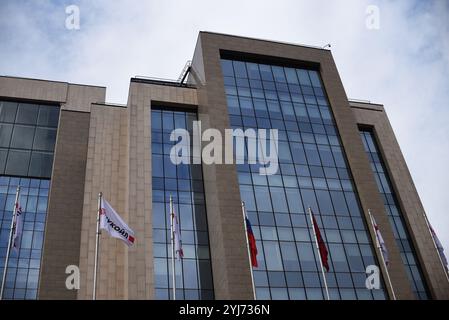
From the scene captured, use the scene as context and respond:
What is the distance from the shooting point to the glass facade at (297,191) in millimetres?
34594

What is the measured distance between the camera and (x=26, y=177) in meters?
42.3

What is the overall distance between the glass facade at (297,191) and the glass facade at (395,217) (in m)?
5.36

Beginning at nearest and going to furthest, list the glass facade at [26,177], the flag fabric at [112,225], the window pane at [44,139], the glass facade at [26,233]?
the flag fabric at [112,225]
the glass facade at [26,233]
the glass facade at [26,177]
the window pane at [44,139]

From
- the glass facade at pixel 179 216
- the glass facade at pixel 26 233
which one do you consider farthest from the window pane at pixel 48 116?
the glass facade at pixel 179 216

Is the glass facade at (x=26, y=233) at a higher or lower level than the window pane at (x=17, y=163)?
lower

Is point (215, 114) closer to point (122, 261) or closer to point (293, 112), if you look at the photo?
point (293, 112)

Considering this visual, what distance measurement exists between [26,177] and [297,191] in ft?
82.2

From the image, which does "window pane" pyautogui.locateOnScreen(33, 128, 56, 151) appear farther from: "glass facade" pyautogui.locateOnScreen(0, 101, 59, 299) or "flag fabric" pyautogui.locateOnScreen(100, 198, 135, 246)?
"flag fabric" pyautogui.locateOnScreen(100, 198, 135, 246)

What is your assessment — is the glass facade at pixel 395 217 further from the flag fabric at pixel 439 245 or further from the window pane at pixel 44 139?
the window pane at pixel 44 139

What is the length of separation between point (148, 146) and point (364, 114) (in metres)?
24.8

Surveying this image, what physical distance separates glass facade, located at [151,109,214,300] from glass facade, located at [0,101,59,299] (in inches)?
439

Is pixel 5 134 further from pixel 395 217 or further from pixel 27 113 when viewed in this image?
pixel 395 217

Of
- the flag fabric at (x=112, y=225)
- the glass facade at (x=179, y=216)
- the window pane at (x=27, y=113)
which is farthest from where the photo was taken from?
the window pane at (x=27, y=113)

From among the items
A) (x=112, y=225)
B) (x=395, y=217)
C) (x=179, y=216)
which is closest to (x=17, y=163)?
(x=179, y=216)
